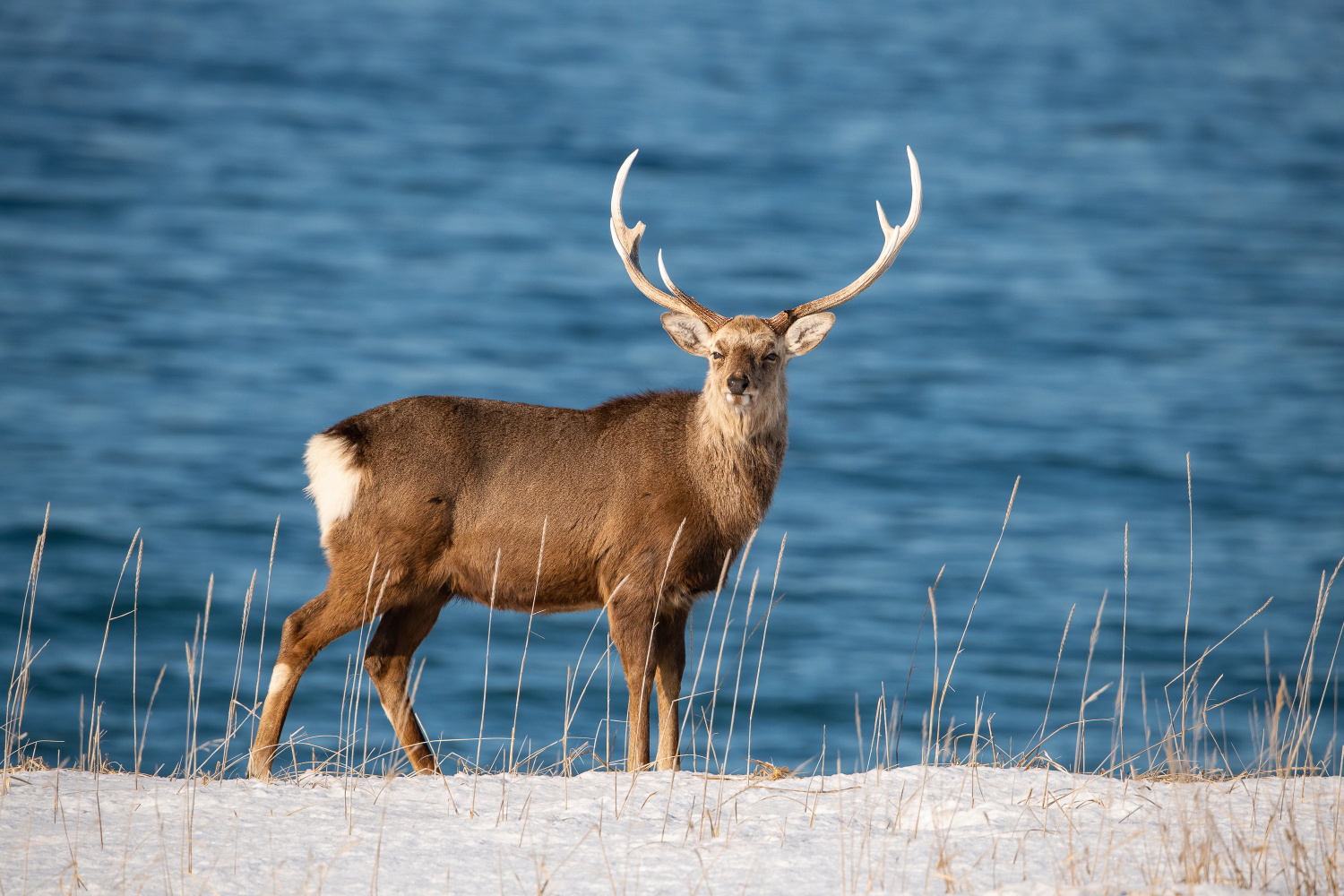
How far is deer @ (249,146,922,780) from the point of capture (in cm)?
674

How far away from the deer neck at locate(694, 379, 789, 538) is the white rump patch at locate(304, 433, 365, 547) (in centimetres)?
164

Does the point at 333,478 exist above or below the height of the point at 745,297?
above

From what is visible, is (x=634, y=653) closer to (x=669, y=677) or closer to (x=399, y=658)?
(x=669, y=677)

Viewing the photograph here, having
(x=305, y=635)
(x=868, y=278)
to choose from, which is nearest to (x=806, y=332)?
(x=868, y=278)

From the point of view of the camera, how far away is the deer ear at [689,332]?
7.40m

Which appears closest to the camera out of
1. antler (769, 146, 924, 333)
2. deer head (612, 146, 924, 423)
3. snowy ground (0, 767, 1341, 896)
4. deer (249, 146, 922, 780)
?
snowy ground (0, 767, 1341, 896)

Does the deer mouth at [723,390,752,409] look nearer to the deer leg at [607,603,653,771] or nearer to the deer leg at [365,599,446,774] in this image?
the deer leg at [607,603,653,771]

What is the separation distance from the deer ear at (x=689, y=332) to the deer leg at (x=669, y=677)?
137 centimetres

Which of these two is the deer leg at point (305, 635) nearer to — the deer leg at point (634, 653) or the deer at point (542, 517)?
the deer at point (542, 517)

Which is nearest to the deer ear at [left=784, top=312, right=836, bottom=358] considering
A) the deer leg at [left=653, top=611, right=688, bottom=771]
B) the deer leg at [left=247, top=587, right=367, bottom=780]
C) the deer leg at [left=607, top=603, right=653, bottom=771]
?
the deer leg at [left=653, top=611, right=688, bottom=771]

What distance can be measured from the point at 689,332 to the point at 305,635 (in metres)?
2.41

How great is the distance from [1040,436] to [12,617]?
23862 mm

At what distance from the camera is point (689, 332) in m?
7.51

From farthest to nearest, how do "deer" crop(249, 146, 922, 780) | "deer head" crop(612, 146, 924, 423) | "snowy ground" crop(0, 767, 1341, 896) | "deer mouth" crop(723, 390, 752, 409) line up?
"deer head" crop(612, 146, 924, 423) → "deer mouth" crop(723, 390, 752, 409) → "deer" crop(249, 146, 922, 780) → "snowy ground" crop(0, 767, 1341, 896)
